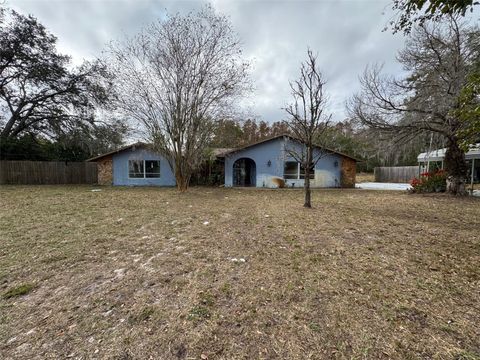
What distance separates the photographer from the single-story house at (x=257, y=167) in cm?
1662

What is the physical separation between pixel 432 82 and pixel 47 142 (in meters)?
26.8

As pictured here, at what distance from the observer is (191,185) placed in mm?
17312

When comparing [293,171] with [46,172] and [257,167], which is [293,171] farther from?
[46,172]

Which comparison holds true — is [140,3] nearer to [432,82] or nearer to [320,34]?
[320,34]

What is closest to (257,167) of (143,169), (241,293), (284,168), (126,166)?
(284,168)

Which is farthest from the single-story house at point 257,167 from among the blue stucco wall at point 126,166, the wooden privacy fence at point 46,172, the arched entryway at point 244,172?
the wooden privacy fence at point 46,172

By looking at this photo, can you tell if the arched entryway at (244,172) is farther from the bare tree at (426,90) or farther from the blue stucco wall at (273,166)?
the bare tree at (426,90)

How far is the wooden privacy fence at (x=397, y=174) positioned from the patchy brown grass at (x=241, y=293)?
22.0 meters

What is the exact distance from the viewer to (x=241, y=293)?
253cm

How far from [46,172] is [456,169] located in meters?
25.2

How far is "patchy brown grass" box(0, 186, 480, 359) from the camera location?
5.95 ft

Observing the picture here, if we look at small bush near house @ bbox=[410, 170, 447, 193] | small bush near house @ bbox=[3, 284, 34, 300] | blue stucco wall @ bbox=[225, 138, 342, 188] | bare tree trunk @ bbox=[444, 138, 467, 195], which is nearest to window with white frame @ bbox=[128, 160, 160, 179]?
blue stucco wall @ bbox=[225, 138, 342, 188]

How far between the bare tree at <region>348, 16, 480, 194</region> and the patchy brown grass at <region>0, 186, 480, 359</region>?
270 inches

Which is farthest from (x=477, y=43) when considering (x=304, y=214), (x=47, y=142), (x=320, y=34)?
(x=47, y=142)
